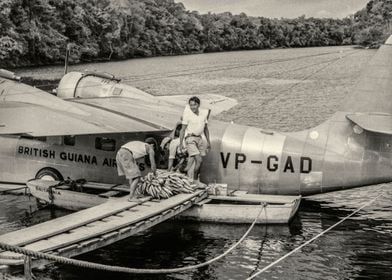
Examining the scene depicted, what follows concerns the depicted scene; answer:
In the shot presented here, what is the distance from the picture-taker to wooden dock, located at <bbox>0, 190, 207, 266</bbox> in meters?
10.9

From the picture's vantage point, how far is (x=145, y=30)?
119 metres

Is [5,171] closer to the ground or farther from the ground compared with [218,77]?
closer to the ground

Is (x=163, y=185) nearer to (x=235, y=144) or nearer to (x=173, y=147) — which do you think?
(x=173, y=147)

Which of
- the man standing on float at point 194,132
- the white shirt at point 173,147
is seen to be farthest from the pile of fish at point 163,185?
the white shirt at point 173,147

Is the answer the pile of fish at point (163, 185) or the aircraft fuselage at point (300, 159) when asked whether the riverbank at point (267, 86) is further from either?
the pile of fish at point (163, 185)

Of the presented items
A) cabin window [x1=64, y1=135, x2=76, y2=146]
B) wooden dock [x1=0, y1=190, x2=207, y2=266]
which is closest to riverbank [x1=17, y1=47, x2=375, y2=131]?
cabin window [x1=64, y1=135, x2=76, y2=146]

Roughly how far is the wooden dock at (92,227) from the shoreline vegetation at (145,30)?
62492 mm

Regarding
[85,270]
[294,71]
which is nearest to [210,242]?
[85,270]

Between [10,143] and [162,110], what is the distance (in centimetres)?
494

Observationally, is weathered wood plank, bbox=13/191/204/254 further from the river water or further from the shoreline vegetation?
the shoreline vegetation

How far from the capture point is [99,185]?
17516 millimetres

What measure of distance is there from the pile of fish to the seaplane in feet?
4.42

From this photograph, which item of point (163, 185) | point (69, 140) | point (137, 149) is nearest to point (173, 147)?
point (163, 185)

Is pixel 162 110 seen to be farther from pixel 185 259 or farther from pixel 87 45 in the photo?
pixel 87 45
